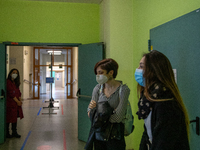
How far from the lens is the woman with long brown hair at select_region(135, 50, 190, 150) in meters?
1.07

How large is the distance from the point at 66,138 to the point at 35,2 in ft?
9.56

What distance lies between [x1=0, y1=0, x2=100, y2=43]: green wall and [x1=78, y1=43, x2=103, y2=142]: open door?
0.38 metres

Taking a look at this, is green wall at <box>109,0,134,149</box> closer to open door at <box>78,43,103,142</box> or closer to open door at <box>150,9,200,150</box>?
open door at <box>78,43,103,142</box>

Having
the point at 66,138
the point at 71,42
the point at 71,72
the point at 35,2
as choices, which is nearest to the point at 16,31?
the point at 35,2

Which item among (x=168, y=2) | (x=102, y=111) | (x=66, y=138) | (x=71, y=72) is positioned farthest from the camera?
(x=71, y=72)

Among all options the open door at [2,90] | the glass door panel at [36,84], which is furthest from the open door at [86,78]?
the glass door panel at [36,84]

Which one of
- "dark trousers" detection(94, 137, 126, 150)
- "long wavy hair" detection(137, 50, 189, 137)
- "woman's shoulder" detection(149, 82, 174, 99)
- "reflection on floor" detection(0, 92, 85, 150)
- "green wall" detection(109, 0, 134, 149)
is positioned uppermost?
"green wall" detection(109, 0, 134, 149)

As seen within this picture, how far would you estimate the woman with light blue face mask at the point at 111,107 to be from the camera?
1797 mm

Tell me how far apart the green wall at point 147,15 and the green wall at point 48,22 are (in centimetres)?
116

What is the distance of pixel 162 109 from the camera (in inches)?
42.8

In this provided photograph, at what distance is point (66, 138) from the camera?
4367 millimetres

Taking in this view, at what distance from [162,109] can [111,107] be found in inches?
30.1

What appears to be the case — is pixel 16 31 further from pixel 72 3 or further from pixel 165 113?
pixel 165 113

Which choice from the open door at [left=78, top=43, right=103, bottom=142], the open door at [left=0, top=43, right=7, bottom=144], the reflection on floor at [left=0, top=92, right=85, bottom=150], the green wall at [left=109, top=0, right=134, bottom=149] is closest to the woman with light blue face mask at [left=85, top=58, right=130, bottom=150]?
the green wall at [left=109, top=0, right=134, bottom=149]
